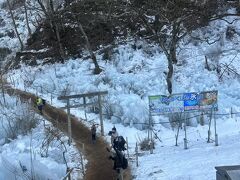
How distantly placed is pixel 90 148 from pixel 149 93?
8.99 meters

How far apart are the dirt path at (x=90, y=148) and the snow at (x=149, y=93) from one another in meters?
0.97

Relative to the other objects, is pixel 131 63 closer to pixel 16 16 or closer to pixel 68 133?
pixel 68 133

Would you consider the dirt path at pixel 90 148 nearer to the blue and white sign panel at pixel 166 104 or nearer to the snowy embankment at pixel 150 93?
the snowy embankment at pixel 150 93

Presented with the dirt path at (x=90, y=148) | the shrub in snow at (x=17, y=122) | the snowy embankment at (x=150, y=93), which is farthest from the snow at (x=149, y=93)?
the dirt path at (x=90, y=148)

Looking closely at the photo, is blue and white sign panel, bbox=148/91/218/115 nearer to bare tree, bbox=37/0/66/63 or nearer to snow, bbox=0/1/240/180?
snow, bbox=0/1/240/180

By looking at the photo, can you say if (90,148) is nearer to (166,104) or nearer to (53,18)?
(166,104)

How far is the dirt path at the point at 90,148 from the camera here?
18811mm

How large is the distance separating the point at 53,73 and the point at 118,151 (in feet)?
77.7

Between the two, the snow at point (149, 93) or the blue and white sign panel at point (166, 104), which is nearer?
the snow at point (149, 93)

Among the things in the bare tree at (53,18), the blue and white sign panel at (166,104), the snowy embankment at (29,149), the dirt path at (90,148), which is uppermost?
the bare tree at (53,18)

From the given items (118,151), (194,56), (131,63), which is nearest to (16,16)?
(131,63)

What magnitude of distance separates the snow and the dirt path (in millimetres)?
966

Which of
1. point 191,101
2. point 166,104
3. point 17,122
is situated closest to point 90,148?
point 17,122

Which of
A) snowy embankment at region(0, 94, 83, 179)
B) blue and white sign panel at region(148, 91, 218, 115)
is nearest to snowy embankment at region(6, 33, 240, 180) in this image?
blue and white sign panel at region(148, 91, 218, 115)
